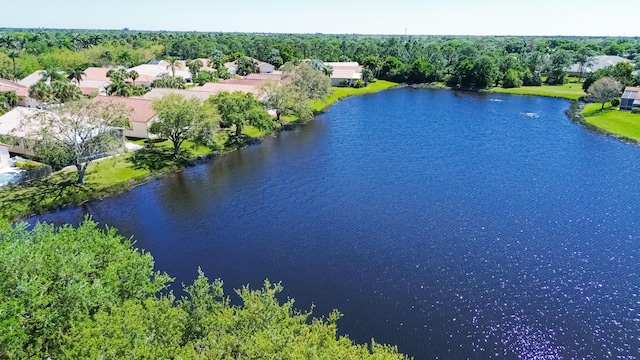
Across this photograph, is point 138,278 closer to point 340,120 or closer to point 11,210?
point 11,210

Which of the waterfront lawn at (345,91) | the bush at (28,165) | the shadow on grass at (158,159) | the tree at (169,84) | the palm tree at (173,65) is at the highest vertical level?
the palm tree at (173,65)

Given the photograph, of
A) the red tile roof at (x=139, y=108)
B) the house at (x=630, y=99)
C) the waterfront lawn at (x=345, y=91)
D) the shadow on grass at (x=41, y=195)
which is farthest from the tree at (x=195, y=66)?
the house at (x=630, y=99)

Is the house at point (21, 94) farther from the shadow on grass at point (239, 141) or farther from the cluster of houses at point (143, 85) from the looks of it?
the shadow on grass at point (239, 141)

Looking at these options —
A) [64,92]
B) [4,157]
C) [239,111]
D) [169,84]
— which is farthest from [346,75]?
[4,157]

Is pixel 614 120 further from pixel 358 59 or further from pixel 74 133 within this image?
pixel 358 59

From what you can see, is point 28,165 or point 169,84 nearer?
point 28,165

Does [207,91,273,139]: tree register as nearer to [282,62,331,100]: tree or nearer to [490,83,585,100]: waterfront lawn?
[282,62,331,100]: tree
